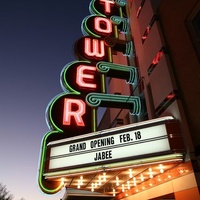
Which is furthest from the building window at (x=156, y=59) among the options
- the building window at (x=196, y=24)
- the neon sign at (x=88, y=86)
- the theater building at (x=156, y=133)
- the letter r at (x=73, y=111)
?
the letter r at (x=73, y=111)

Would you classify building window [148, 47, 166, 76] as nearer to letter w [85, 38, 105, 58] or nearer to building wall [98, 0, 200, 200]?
building wall [98, 0, 200, 200]

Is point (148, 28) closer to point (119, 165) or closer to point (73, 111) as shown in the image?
point (73, 111)

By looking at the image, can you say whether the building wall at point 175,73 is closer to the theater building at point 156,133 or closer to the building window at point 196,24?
the theater building at point 156,133

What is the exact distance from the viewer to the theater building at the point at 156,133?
6.50 metres

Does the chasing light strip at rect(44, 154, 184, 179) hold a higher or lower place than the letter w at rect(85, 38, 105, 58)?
lower

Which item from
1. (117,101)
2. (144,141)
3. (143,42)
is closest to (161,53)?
(143,42)

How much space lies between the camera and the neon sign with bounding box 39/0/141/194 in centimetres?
919

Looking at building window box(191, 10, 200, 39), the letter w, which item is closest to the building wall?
building window box(191, 10, 200, 39)

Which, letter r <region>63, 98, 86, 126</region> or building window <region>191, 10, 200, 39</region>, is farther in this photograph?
letter r <region>63, 98, 86, 126</region>

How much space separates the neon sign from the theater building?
0.11 meters

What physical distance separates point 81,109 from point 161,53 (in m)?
4.03

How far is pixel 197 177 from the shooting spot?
6.18m

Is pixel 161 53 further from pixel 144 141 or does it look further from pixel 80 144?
pixel 80 144

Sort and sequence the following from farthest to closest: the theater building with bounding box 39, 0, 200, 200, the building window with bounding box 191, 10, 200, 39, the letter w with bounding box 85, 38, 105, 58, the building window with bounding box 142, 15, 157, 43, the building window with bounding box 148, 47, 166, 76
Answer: the letter w with bounding box 85, 38, 105, 58
the building window with bounding box 142, 15, 157, 43
the building window with bounding box 148, 47, 166, 76
the building window with bounding box 191, 10, 200, 39
the theater building with bounding box 39, 0, 200, 200
